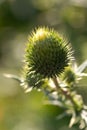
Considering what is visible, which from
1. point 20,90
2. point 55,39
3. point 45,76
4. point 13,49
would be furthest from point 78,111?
point 13,49

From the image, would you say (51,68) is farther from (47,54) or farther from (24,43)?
(24,43)

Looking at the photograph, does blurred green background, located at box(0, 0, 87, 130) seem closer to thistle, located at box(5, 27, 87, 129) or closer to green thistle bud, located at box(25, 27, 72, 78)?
thistle, located at box(5, 27, 87, 129)

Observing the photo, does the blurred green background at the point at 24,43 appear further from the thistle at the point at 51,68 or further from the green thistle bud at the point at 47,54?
the green thistle bud at the point at 47,54

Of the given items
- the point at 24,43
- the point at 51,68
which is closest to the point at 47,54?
the point at 51,68

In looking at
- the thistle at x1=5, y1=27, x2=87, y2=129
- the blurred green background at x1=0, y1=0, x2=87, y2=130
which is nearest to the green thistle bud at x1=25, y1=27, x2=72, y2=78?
the thistle at x1=5, y1=27, x2=87, y2=129

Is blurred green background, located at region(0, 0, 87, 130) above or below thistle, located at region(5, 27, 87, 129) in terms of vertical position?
above
